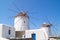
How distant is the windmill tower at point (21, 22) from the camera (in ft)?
92.7

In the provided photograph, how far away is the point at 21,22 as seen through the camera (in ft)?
93.4

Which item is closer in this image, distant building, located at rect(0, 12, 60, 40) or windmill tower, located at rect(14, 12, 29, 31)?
distant building, located at rect(0, 12, 60, 40)

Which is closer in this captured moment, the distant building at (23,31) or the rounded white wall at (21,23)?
the distant building at (23,31)

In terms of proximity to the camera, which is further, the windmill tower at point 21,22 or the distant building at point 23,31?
the windmill tower at point 21,22

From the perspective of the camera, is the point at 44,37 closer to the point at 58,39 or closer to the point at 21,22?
the point at 58,39

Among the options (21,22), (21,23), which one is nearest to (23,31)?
(21,23)

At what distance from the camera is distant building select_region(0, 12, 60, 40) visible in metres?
23.0

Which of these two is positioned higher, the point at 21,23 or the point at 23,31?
the point at 21,23

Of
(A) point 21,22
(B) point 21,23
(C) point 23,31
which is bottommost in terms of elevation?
(C) point 23,31

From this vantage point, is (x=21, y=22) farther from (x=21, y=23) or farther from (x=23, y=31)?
(x=23, y=31)

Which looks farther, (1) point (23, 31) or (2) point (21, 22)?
(2) point (21, 22)

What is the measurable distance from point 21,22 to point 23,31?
211 centimetres

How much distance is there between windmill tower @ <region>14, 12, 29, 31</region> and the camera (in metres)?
28.3

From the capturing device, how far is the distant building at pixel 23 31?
23031 mm
